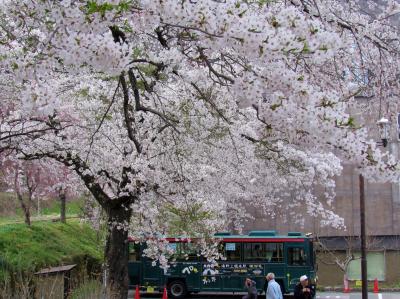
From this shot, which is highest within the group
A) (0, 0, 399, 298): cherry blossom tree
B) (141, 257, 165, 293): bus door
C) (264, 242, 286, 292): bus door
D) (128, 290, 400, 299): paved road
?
(0, 0, 399, 298): cherry blossom tree

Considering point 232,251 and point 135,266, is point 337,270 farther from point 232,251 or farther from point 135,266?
point 135,266

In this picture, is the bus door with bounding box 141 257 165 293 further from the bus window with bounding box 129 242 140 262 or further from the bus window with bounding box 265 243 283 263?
the bus window with bounding box 265 243 283 263

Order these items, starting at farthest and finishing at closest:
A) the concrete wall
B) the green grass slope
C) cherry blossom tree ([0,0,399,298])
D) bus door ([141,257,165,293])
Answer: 1. the concrete wall
2. bus door ([141,257,165,293])
3. the green grass slope
4. cherry blossom tree ([0,0,399,298])

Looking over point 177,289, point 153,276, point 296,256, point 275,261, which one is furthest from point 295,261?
point 153,276

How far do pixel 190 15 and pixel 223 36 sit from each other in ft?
1.02

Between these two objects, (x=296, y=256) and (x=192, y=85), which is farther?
(x=296, y=256)

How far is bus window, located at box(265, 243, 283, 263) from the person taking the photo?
2212 centimetres

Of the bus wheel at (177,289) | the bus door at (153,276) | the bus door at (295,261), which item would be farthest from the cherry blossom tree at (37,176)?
the bus door at (295,261)

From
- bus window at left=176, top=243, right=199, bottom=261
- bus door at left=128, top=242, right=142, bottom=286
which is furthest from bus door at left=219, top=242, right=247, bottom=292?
bus door at left=128, top=242, right=142, bottom=286

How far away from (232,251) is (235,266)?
2.09 feet

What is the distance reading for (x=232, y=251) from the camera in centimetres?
2230

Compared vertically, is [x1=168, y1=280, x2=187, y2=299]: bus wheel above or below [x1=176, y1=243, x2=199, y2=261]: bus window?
below

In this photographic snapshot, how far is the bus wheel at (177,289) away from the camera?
22.9 meters

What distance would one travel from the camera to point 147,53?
7.73m
